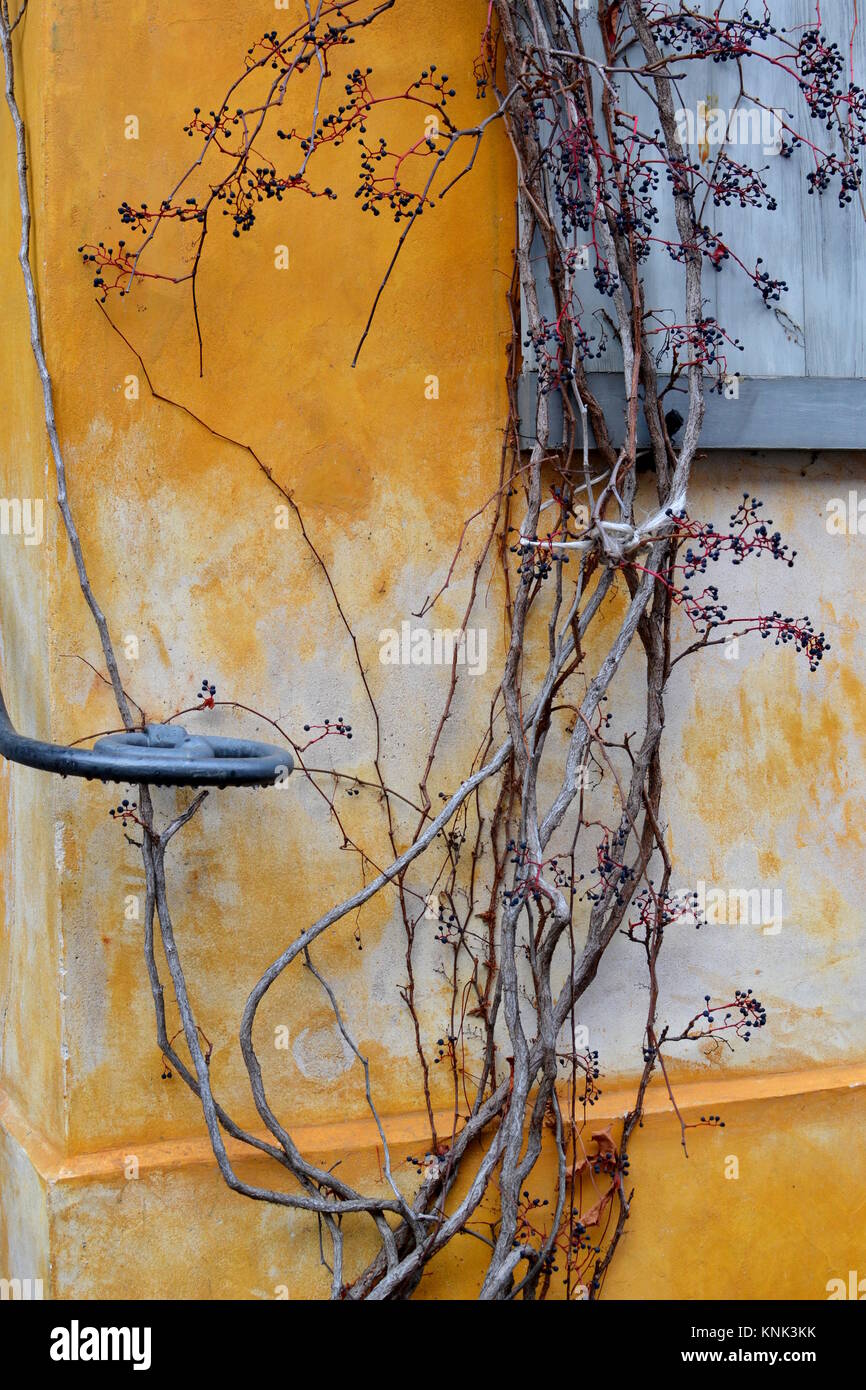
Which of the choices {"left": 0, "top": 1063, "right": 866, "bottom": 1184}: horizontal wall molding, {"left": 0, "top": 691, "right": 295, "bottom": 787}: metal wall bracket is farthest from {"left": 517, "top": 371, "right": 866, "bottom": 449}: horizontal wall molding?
{"left": 0, "top": 1063, "right": 866, "bottom": 1184}: horizontal wall molding

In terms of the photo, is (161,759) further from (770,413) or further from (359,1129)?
(770,413)

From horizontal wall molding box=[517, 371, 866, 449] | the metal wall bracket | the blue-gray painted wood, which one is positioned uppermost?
the blue-gray painted wood

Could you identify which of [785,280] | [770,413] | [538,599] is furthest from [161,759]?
[785,280]

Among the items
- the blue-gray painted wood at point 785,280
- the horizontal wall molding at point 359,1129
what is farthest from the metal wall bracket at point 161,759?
the blue-gray painted wood at point 785,280

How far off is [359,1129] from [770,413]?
1.67 m

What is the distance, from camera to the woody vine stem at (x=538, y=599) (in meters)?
2.36

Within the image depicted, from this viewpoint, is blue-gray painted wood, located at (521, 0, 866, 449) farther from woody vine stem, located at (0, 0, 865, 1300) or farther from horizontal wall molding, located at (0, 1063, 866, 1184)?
horizontal wall molding, located at (0, 1063, 866, 1184)

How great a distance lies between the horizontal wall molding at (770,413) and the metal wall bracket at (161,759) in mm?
890

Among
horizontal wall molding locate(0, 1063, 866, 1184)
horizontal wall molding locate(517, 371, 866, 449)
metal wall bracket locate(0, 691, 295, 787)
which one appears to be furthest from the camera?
horizontal wall molding locate(517, 371, 866, 449)

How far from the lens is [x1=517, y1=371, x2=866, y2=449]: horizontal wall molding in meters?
2.54

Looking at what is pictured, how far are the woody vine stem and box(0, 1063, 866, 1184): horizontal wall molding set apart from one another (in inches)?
1.3

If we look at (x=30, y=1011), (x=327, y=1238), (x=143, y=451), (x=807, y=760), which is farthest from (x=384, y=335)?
(x=327, y=1238)

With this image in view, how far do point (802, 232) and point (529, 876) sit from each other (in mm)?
1502

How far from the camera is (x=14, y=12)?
2.46 metres
